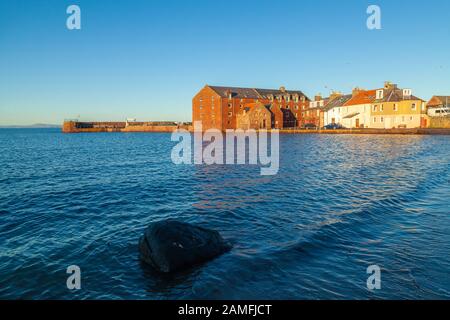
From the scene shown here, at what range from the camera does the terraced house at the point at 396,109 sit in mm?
72438

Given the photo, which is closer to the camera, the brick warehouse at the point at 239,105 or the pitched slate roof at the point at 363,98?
the pitched slate roof at the point at 363,98

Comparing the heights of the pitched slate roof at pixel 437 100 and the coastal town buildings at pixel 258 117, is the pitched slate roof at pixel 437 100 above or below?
above

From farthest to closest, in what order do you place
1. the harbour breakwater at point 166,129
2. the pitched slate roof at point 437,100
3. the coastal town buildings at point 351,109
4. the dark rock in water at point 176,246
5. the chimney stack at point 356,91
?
the pitched slate roof at point 437,100
the chimney stack at point 356,91
the coastal town buildings at point 351,109
the harbour breakwater at point 166,129
the dark rock in water at point 176,246

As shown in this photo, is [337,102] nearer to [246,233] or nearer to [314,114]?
[314,114]

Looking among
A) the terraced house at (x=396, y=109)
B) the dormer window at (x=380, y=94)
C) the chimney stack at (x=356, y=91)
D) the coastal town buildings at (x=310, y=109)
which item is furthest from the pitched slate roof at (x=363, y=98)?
the terraced house at (x=396, y=109)

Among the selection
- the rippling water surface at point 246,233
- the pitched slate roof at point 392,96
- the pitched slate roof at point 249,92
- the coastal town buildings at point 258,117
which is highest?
the pitched slate roof at point 249,92

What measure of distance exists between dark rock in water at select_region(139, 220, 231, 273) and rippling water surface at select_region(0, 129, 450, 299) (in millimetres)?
358

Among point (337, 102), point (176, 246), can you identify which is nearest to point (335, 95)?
point (337, 102)

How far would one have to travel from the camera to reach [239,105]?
97.4 meters

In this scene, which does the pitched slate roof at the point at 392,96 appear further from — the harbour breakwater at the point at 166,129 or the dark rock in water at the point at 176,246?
the dark rock in water at the point at 176,246

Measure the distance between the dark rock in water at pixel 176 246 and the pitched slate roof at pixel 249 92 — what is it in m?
88.4

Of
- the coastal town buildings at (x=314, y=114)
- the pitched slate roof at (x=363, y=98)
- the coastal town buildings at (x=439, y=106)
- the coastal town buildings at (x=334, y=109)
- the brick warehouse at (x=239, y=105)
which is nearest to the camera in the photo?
the coastal town buildings at (x=439, y=106)

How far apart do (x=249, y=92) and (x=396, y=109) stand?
4581cm
